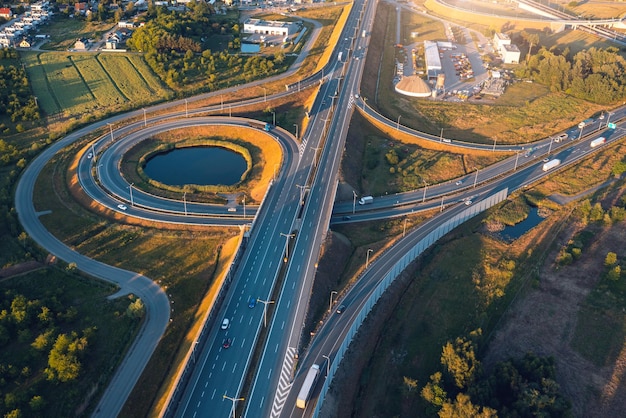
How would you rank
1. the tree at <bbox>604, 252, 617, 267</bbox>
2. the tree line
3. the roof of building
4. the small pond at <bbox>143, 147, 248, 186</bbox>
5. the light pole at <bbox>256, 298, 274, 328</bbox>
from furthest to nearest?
1. the roof of building
2. the tree line
3. the small pond at <bbox>143, 147, 248, 186</bbox>
4. the tree at <bbox>604, 252, 617, 267</bbox>
5. the light pole at <bbox>256, 298, 274, 328</bbox>

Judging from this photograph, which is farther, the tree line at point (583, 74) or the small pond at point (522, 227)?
the tree line at point (583, 74)

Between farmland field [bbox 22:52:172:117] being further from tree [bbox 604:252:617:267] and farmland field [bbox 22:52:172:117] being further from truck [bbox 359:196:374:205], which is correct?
tree [bbox 604:252:617:267]

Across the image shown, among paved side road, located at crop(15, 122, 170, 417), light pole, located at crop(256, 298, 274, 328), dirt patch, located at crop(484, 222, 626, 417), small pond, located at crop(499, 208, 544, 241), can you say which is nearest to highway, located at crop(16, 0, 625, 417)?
paved side road, located at crop(15, 122, 170, 417)

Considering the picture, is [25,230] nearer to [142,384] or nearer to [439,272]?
[142,384]

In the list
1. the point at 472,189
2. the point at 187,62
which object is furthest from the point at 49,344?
the point at 187,62

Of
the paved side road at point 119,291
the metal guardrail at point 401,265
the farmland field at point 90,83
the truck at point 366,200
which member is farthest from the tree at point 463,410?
the farmland field at point 90,83

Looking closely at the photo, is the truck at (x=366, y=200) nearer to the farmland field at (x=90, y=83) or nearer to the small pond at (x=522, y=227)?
the small pond at (x=522, y=227)
